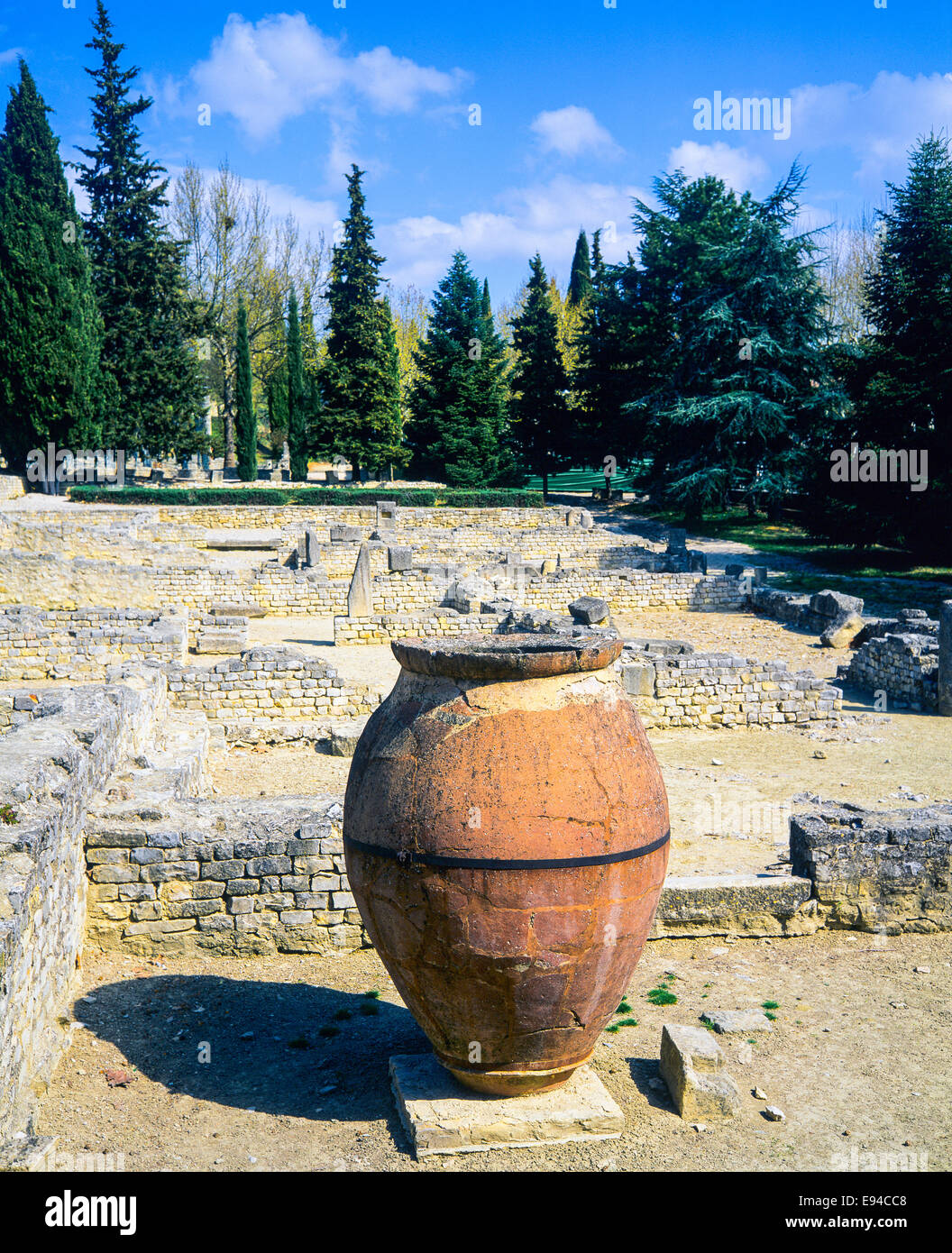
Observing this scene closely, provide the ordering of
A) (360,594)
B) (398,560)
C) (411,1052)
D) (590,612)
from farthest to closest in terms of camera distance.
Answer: (398,560) → (360,594) → (590,612) → (411,1052)

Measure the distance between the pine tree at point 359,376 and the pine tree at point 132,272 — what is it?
20.3 ft

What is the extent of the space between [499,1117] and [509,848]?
1.23 metres

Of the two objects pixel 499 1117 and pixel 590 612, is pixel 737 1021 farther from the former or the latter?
pixel 590 612

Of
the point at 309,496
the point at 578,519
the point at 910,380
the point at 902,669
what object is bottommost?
the point at 902,669

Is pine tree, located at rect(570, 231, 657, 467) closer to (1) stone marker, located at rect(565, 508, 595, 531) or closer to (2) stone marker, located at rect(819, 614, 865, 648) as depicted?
(1) stone marker, located at rect(565, 508, 595, 531)

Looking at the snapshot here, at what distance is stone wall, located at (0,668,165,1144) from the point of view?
4.01 m

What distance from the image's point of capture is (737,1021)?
505 centimetres

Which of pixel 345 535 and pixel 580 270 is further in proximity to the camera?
pixel 580 270

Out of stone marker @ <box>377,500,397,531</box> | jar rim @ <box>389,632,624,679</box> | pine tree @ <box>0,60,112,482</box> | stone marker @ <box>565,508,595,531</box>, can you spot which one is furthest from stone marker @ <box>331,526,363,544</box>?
jar rim @ <box>389,632,624,679</box>

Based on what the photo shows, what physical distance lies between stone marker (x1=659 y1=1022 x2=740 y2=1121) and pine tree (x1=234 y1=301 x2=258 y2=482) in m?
41.7

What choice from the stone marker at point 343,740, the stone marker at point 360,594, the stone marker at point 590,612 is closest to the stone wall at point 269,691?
the stone marker at point 343,740

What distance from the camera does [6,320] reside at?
116 feet

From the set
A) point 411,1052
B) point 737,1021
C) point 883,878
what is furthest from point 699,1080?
point 883,878

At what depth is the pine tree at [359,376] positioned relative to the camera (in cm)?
4297
